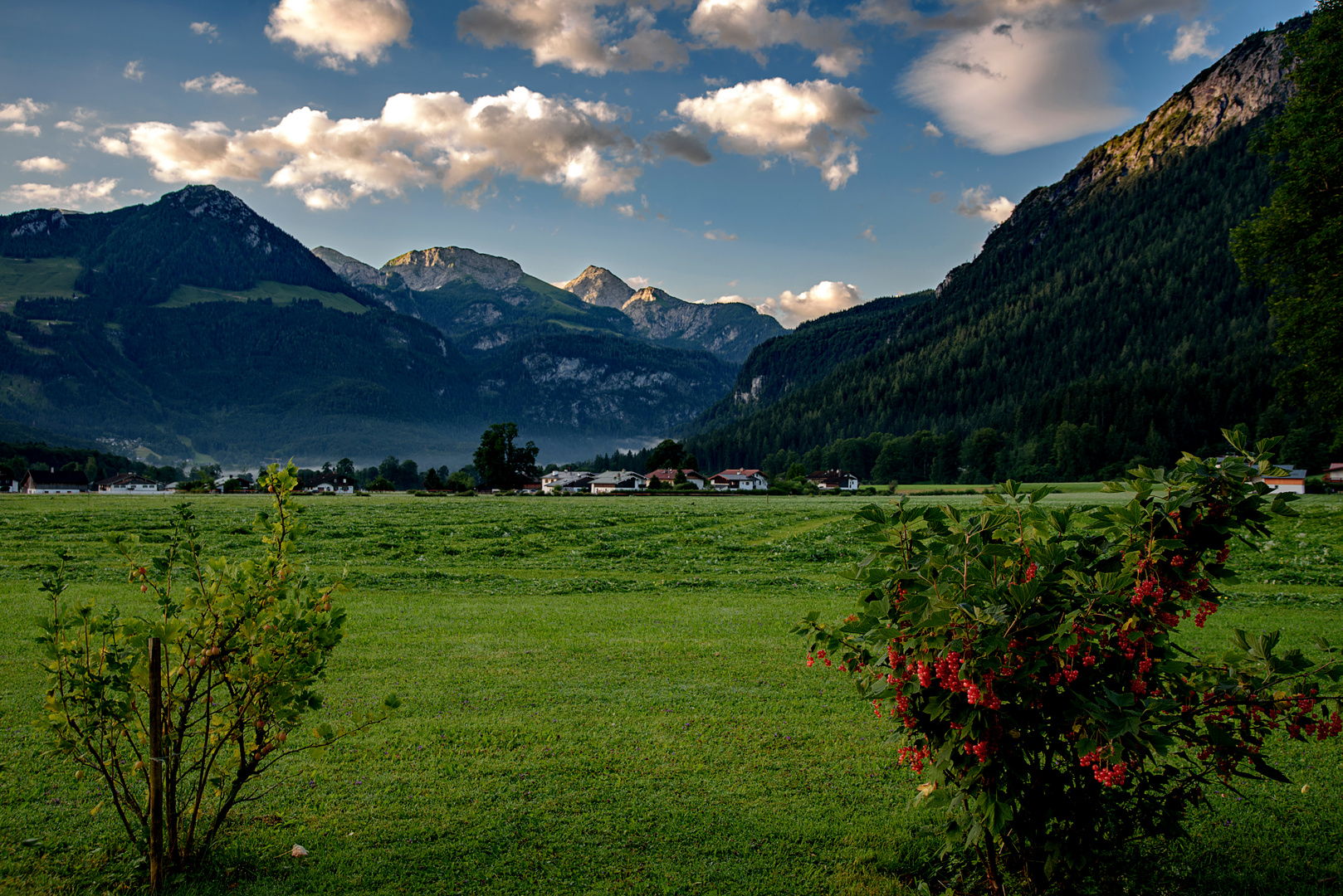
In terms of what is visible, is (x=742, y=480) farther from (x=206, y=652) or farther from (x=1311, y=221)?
(x=206, y=652)

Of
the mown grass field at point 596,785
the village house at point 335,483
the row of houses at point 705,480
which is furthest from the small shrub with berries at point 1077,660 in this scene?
the village house at point 335,483

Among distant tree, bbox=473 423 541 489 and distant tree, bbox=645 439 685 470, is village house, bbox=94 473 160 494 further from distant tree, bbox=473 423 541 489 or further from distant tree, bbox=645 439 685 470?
distant tree, bbox=645 439 685 470

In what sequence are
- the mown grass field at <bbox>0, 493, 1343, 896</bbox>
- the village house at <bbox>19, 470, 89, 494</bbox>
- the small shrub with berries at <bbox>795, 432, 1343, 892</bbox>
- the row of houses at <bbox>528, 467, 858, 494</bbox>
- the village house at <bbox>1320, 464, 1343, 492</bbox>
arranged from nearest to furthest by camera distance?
the small shrub with berries at <bbox>795, 432, 1343, 892</bbox> → the mown grass field at <bbox>0, 493, 1343, 896</bbox> → the village house at <bbox>1320, 464, 1343, 492</bbox> → the village house at <bbox>19, 470, 89, 494</bbox> → the row of houses at <bbox>528, 467, 858, 494</bbox>

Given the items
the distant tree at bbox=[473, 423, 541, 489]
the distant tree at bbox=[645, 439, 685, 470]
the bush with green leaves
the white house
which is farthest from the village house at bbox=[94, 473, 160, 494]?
the bush with green leaves

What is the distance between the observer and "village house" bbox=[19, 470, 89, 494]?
11194 cm

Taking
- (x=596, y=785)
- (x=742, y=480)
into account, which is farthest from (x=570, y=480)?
(x=596, y=785)

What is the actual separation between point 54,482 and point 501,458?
85562mm

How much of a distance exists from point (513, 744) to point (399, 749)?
1097mm

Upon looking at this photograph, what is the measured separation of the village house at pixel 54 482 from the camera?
11194cm

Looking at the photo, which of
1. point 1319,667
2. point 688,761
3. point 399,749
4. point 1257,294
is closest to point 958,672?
point 1319,667

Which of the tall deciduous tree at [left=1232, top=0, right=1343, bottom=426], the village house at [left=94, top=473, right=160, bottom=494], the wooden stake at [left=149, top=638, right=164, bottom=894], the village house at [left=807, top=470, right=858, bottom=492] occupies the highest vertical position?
the tall deciduous tree at [left=1232, top=0, right=1343, bottom=426]

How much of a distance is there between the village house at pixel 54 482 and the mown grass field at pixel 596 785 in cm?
13068

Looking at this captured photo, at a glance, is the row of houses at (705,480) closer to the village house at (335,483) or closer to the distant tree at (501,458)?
the distant tree at (501,458)

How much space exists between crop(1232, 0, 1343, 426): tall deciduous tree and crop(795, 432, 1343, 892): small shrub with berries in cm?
2076
